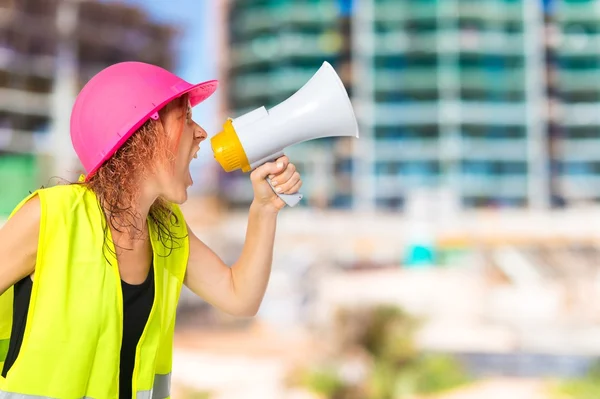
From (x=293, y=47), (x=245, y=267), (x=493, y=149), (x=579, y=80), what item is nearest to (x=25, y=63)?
(x=293, y=47)

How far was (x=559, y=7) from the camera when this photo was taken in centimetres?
1603

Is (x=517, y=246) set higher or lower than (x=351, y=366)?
higher

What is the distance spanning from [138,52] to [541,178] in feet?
31.6

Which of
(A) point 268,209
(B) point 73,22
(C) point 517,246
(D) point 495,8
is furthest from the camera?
(D) point 495,8

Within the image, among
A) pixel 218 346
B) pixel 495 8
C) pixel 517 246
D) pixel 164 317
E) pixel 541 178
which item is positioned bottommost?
pixel 164 317

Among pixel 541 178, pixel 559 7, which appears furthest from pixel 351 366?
pixel 559 7

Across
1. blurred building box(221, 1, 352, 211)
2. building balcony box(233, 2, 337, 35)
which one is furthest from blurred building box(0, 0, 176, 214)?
building balcony box(233, 2, 337, 35)

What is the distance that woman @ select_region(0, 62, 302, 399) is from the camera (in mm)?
508

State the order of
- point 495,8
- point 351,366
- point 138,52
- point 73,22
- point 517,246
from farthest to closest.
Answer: point 495,8 < point 138,52 < point 73,22 < point 517,246 < point 351,366

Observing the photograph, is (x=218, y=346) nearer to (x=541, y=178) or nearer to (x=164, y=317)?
(x=164, y=317)

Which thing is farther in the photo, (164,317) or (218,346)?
(218,346)

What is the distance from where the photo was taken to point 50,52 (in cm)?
1176

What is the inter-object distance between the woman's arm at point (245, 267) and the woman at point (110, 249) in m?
0.01

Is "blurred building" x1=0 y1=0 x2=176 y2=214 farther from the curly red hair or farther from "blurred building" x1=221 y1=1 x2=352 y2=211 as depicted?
the curly red hair
